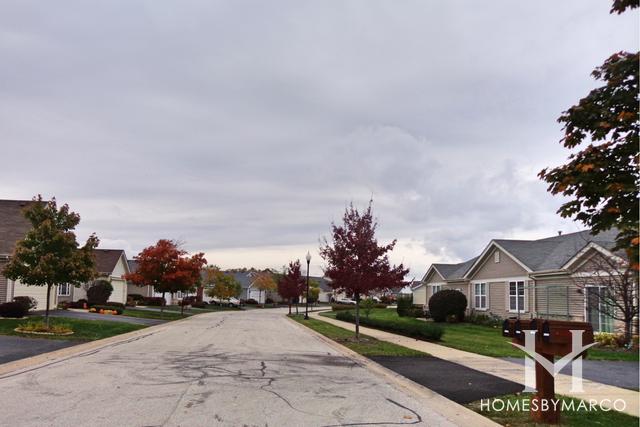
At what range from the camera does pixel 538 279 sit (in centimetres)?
2998

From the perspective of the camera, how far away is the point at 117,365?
42.2 ft

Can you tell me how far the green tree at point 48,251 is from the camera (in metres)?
20.5

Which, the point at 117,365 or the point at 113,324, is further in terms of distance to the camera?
the point at 113,324


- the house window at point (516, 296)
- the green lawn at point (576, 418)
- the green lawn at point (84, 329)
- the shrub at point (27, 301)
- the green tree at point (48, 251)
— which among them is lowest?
the green lawn at point (84, 329)

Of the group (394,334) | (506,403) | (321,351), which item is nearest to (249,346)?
(321,351)

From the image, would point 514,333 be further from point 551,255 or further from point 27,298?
point 27,298

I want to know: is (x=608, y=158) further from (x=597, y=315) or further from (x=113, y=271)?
(x=113, y=271)

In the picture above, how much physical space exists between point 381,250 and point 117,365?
10978 millimetres

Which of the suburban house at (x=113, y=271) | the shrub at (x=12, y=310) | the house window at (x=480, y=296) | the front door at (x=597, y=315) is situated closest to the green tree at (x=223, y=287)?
the suburban house at (x=113, y=271)

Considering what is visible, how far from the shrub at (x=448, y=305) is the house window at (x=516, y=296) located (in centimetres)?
390

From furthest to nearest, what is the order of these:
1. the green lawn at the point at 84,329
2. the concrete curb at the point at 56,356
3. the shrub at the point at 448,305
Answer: the shrub at the point at 448,305 < the green lawn at the point at 84,329 < the concrete curb at the point at 56,356

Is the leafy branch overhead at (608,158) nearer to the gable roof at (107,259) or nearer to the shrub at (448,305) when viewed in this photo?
the shrub at (448,305)

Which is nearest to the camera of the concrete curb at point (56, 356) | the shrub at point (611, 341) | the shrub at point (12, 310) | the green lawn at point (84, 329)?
the concrete curb at point (56, 356)

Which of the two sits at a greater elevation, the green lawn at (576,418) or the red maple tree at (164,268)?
the red maple tree at (164,268)
